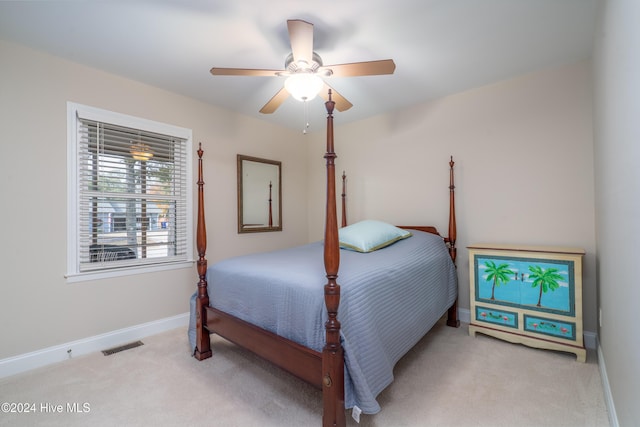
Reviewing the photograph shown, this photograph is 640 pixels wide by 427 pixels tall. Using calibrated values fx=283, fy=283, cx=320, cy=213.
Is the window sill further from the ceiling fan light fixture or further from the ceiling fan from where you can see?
the ceiling fan light fixture

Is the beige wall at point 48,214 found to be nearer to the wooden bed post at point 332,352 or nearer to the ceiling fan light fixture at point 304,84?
the ceiling fan light fixture at point 304,84

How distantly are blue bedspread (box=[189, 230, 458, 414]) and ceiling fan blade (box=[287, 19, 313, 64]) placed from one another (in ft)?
4.39

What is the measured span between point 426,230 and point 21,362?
11.6 ft

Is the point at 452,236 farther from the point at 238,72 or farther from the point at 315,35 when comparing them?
the point at 238,72

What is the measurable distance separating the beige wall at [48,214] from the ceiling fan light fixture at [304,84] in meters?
1.59

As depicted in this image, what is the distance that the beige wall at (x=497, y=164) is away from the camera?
2346mm

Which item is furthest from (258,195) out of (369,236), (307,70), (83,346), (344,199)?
(83,346)

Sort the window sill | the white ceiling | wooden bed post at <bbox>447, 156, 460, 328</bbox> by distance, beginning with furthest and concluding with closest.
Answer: wooden bed post at <bbox>447, 156, 460, 328</bbox>, the window sill, the white ceiling

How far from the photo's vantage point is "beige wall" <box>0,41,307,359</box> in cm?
201

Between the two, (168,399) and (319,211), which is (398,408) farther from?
(319,211)

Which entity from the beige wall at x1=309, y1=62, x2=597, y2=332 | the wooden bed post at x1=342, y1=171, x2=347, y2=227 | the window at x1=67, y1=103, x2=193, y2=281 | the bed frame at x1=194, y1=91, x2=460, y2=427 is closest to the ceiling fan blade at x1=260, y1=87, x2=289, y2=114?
the bed frame at x1=194, y1=91, x2=460, y2=427

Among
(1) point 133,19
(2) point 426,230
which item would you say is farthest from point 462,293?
(1) point 133,19

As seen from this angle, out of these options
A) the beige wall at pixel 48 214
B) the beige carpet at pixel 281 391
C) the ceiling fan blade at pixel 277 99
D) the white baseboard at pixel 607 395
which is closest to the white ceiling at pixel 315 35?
the beige wall at pixel 48 214

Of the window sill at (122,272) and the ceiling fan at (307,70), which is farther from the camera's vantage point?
the window sill at (122,272)
